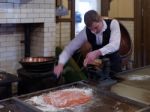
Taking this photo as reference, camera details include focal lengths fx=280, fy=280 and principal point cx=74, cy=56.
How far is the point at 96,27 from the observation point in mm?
2680

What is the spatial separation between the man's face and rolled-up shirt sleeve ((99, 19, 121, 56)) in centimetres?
13

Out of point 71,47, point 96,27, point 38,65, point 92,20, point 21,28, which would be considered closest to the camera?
point 92,20

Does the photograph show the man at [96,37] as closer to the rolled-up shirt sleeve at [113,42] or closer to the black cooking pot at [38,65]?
the rolled-up shirt sleeve at [113,42]

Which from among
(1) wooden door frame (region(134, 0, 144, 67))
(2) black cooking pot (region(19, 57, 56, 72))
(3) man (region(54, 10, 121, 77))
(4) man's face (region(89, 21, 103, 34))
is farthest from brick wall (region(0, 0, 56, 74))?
(1) wooden door frame (region(134, 0, 144, 67))

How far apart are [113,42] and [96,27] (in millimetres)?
218

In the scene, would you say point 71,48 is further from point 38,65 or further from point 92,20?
point 38,65

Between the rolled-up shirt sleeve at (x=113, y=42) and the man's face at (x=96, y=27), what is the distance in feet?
0.44

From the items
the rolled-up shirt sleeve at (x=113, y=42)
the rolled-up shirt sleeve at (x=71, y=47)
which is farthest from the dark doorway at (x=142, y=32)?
the rolled-up shirt sleeve at (x=71, y=47)

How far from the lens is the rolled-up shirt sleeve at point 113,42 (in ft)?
8.34

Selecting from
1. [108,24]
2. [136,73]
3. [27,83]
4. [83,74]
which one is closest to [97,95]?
[136,73]

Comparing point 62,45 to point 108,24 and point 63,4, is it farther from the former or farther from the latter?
point 108,24

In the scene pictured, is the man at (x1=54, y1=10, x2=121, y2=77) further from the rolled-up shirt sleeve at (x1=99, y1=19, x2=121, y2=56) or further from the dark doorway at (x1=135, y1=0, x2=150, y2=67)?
the dark doorway at (x1=135, y1=0, x2=150, y2=67)

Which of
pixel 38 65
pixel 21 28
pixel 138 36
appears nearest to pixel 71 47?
pixel 38 65

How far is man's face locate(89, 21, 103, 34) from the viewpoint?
2631 mm
